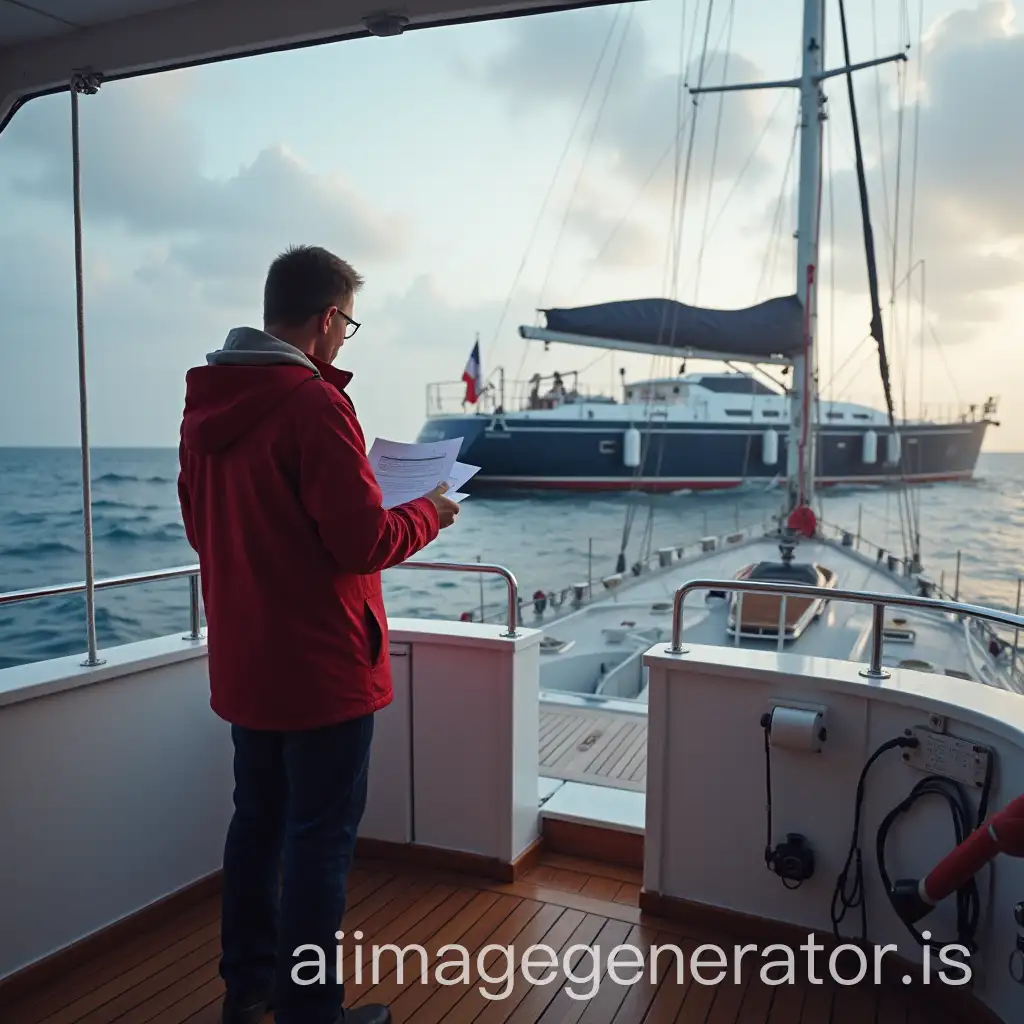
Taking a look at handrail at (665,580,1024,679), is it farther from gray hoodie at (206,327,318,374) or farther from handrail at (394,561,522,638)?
gray hoodie at (206,327,318,374)

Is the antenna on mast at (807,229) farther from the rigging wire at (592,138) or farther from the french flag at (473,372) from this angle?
the french flag at (473,372)

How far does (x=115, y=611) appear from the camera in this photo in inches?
461

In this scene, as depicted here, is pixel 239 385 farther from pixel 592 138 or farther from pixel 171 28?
pixel 592 138

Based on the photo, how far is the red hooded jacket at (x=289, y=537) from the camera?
128 centimetres

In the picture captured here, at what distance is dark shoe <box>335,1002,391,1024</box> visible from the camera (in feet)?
5.33

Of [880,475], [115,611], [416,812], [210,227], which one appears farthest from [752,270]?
[880,475]

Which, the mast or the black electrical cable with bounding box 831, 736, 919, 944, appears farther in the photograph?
the mast

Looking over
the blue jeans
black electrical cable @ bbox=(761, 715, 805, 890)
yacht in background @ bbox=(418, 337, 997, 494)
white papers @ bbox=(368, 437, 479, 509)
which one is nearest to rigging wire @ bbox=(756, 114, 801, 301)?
black electrical cable @ bbox=(761, 715, 805, 890)

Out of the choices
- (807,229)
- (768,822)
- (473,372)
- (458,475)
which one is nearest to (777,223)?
(807,229)

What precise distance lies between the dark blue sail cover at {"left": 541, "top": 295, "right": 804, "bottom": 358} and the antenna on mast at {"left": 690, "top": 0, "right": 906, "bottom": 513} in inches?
7.7

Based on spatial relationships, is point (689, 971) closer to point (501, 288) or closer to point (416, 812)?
point (416, 812)

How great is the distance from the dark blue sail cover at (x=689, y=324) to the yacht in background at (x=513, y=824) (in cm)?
530

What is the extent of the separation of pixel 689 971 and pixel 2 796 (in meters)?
1.62

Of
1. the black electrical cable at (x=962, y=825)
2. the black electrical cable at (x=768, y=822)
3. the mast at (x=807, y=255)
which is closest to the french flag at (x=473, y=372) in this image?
the mast at (x=807, y=255)
